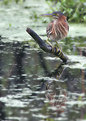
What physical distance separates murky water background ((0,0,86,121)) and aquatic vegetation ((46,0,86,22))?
114 cm

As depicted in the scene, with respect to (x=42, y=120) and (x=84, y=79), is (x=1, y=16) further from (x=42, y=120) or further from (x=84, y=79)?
(x=42, y=120)

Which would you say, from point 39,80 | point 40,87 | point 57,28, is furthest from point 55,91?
point 57,28

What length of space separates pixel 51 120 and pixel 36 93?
95 centimetres

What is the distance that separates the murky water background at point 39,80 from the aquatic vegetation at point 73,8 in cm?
114

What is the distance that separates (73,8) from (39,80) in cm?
582

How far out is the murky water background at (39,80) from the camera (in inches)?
155

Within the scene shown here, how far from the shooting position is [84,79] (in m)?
5.27

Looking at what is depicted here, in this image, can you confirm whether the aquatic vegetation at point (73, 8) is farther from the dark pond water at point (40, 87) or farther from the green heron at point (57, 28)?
the green heron at point (57, 28)

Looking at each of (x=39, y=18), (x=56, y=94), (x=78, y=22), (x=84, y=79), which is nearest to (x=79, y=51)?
(x=84, y=79)

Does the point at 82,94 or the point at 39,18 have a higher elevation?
the point at 39,18

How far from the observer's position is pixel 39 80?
5.24 metres

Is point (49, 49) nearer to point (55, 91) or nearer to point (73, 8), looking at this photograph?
point (55, 91)

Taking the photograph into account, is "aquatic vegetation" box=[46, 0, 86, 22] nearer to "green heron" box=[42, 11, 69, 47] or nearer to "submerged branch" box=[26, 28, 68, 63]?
"green heron" box=[42, 11, 69, 47]

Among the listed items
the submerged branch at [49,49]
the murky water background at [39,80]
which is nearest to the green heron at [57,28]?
the submerged branch at [49,49]
